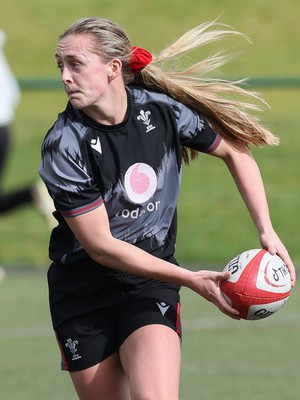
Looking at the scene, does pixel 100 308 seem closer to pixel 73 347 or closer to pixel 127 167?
pixel 73 347

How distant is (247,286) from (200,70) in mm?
1188

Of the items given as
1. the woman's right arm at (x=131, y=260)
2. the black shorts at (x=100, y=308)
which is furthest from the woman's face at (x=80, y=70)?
the black shorts at (x=100, y=308)

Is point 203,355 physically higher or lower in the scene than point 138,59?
lower

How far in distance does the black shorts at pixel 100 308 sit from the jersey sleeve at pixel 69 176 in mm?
370

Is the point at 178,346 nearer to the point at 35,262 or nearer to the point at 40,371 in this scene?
the point at 40,371

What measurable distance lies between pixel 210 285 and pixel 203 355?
3134mm

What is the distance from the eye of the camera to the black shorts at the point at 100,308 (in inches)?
187

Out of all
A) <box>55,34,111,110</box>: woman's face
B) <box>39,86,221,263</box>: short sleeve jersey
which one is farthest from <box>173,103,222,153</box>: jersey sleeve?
<box>55,34,111,110</box>: woman's face

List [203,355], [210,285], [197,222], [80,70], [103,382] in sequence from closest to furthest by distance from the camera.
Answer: [210,285] < [80,70] < [103,382] < [203,355] < [197,222]

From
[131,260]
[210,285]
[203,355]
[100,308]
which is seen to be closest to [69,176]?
[131,260]

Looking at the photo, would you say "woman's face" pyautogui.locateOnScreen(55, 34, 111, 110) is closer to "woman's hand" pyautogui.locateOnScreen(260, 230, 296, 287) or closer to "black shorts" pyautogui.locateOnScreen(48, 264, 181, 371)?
"black shorts" pyautogui.locateOnScreen(48, 264, 181, 371)

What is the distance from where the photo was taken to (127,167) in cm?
462

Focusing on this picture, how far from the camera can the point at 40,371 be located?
7086 mm

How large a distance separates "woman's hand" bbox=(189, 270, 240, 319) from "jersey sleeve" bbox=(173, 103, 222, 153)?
0.76 m
